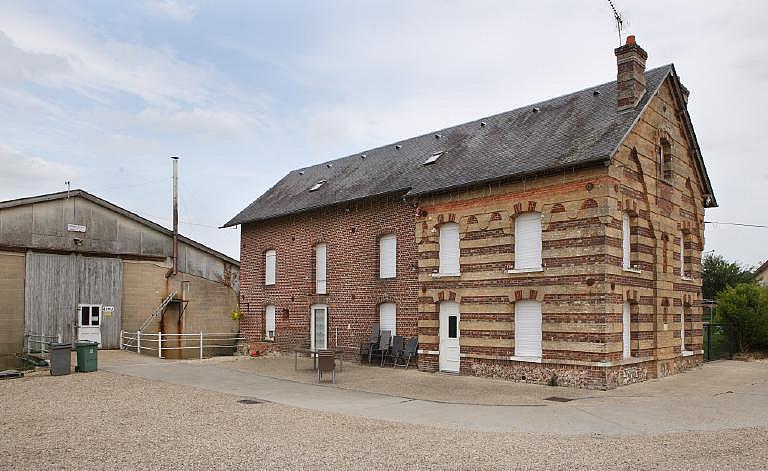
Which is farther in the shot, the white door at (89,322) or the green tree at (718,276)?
the green tree at (718,276)

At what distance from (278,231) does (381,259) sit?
5832mm

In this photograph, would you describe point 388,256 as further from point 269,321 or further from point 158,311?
point 158,311

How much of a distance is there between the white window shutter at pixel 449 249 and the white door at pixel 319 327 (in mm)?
5757

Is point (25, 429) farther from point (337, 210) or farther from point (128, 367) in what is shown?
point (337, 210)

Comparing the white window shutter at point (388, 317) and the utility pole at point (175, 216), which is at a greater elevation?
the utility pole at point (175, 216)

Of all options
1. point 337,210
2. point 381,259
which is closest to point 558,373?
point 381,259

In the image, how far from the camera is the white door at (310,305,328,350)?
23297mm

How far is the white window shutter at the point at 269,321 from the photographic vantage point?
25905 millimetres

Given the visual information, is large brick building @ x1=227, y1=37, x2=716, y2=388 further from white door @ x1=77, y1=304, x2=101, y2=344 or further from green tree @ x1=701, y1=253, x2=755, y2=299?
green tree @ x1=701, y1=253, x2=755, y2=299

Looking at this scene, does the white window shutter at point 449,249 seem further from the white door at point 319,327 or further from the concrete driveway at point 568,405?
the white door at point 319,327

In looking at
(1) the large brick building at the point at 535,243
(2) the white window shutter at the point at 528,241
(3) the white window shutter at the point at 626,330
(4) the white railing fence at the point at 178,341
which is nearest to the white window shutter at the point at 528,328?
(1) the large brick building at the point at 535,243

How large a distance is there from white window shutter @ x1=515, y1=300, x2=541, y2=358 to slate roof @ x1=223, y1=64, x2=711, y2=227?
340 centimetres

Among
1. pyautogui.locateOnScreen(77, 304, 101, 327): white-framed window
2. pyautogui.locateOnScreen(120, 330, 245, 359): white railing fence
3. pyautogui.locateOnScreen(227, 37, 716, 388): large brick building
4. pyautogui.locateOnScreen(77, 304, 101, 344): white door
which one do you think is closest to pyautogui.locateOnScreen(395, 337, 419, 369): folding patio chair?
pyautogui.locateOnScreen(227, 37, 716, 388): large brick building

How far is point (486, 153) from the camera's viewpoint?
19844 mm
